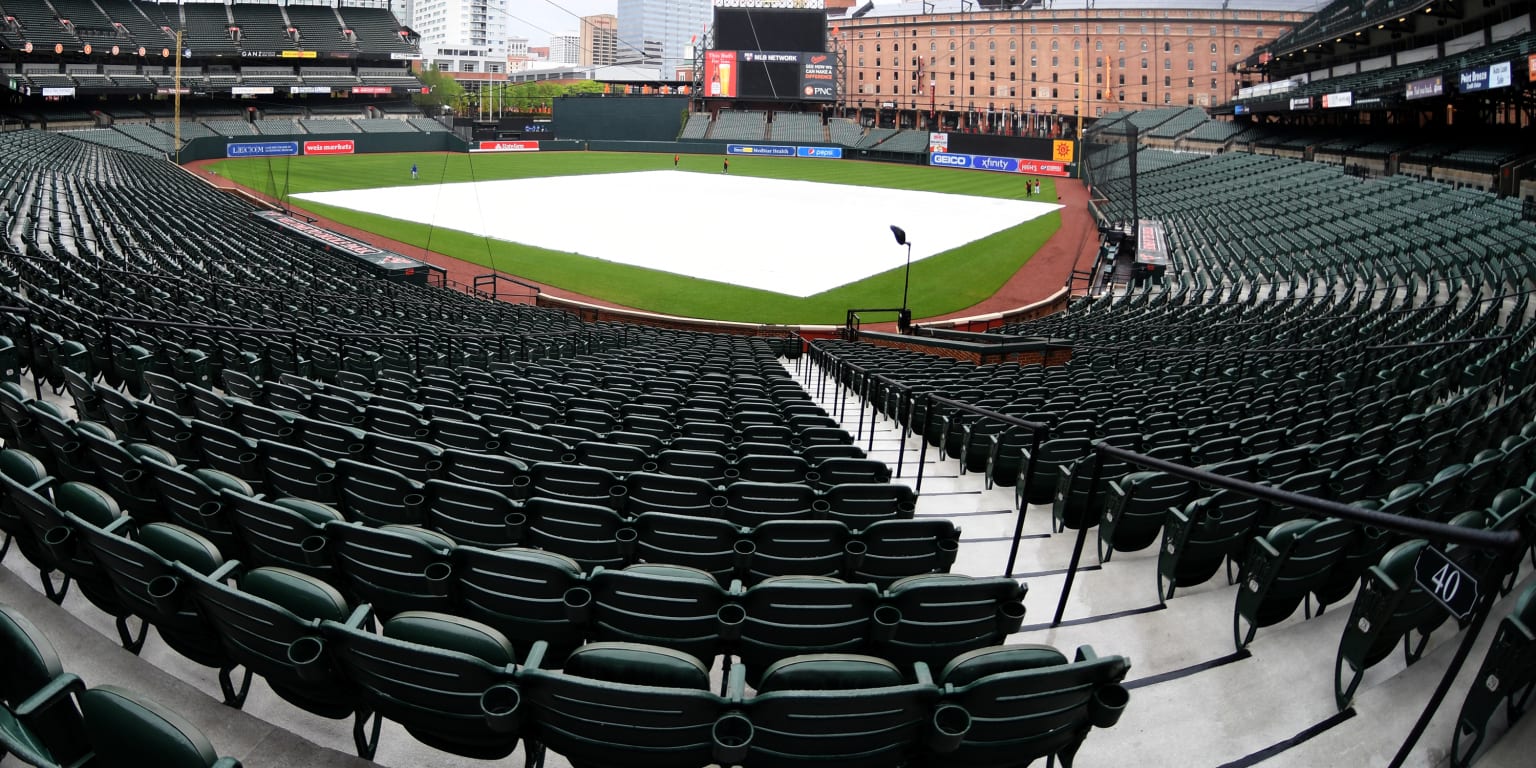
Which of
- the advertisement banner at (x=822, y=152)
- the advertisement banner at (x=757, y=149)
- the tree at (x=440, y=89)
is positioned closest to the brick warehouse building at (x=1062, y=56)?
the advertisement banner at (x=822, y=152)

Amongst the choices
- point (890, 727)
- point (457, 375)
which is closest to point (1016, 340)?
point (457, 375)

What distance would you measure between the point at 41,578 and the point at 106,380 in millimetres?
6584

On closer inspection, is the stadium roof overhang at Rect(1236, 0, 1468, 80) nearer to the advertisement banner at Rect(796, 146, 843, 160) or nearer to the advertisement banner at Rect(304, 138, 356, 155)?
the advertisement banner at Rect(796, 146, 843, 160)

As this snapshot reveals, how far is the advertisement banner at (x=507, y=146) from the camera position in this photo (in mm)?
82938

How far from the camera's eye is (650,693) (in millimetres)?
3043

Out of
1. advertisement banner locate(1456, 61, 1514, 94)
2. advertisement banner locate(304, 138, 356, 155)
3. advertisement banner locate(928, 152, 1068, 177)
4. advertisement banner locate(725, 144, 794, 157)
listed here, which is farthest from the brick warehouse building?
advertisement banner locate(1456, 61, 1514, 94)

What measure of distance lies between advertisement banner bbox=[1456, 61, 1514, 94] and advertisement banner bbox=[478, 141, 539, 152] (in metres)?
71.3

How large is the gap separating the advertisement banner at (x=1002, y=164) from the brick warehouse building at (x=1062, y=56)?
30922 millimetres

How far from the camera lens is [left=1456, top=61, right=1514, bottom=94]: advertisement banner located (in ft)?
106

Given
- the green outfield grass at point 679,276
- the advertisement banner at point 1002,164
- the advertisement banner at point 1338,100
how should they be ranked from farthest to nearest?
the advertisement banner at point 1002,164
the advertisement banner at point 1338,100
the green outfield grass at point 679,276

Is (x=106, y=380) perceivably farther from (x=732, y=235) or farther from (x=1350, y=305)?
(x=732, y=235)

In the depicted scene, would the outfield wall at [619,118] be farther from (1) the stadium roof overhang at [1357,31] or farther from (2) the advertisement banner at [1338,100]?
(2) the advertisement banner at [1338,100]

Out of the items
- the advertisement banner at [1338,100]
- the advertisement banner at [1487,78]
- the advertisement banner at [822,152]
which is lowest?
the advertisement banner at [1487,78]

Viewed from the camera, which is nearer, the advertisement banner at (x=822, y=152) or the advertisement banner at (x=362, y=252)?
the advertisement banner at (x=362, y=252)
